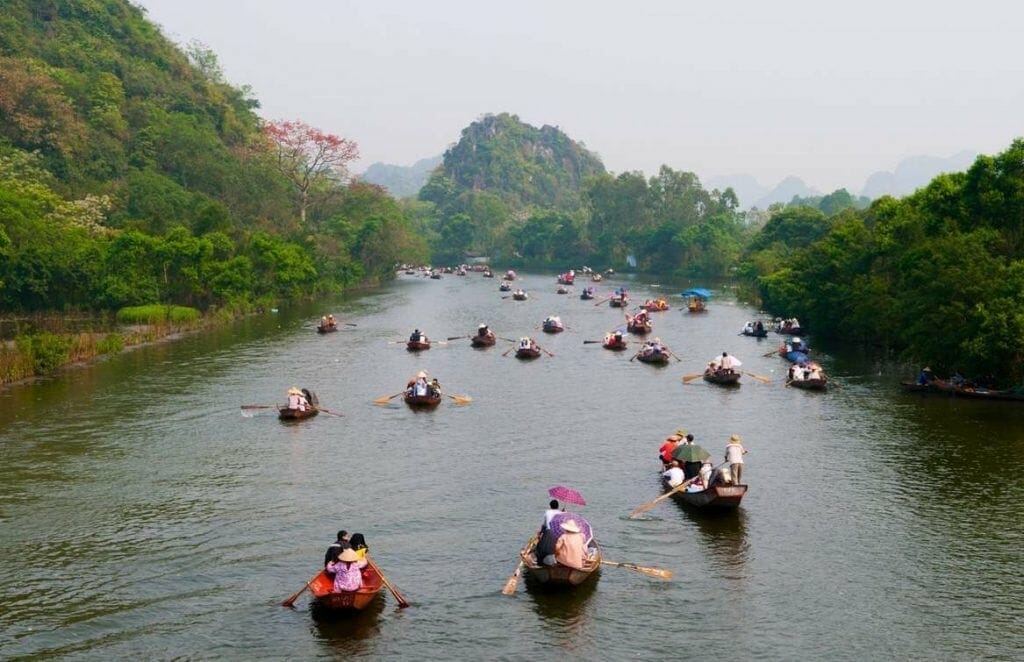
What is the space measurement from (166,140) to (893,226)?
226ft

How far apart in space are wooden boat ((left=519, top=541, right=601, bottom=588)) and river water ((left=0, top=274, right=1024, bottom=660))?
0.33 meters

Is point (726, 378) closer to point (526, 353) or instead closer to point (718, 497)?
point (526, 353)

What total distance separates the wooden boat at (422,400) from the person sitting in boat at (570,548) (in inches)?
687

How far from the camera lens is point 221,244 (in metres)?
64.6

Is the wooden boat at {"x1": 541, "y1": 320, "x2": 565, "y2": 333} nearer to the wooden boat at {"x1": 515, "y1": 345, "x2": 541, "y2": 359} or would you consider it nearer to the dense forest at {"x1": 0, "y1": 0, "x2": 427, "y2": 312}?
the wooden boat at {"x1": 515, "y1": 345, "x2": 541, "y2": 359}

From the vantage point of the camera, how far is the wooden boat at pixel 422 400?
35.9m

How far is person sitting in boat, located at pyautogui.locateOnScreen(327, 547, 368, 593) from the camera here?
57.9 ft

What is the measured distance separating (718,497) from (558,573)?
20.6 feet

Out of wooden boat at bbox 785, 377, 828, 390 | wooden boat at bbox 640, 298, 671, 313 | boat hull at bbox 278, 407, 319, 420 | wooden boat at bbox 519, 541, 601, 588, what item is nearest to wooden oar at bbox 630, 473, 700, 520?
wooden boat at bbox 519, 541, 601, 588

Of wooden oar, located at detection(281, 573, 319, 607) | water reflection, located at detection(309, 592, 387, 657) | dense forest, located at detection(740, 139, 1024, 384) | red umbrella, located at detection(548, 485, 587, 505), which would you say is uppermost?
dense forest, located at detection(740, 139, 1024, 384)

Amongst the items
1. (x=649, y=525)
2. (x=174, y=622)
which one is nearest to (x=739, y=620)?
(x=649, y=525)

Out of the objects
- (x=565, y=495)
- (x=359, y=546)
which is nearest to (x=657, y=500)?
(x=565, y=495)

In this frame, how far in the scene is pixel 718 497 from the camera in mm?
23281

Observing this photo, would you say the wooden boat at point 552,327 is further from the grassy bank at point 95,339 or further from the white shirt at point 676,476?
the white shirt at point 676,476
